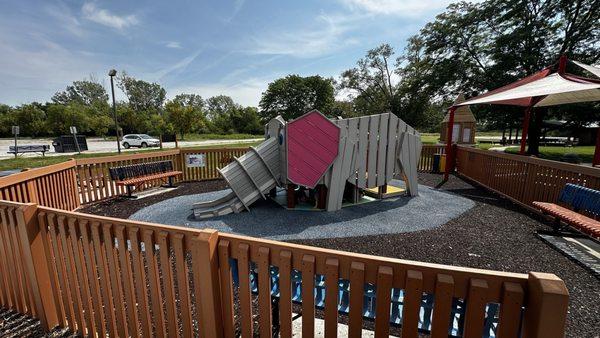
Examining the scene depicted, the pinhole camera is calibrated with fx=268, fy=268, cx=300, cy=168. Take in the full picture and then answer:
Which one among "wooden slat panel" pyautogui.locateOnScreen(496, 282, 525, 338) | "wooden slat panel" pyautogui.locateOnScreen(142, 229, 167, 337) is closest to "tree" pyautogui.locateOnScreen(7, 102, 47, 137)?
"wooden slat panel" pyautogui.locateOnScreen(142, 229, 167, 337)

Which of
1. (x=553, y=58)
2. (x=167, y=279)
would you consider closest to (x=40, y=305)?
(x=167, y=279)

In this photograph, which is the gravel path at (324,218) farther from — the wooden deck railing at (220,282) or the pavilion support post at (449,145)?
the pavilion support post at (449,145)

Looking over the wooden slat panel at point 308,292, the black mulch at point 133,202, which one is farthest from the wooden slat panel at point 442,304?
the black mulch at point 133,202

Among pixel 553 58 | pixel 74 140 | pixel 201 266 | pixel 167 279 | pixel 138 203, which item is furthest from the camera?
pixel 74 140

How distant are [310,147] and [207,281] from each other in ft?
16.5

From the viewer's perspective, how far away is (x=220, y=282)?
2.01 metres

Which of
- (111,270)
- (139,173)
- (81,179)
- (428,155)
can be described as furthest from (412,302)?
(428,155)

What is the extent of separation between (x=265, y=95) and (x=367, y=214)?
Result: 213 feet

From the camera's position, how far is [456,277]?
1475mm

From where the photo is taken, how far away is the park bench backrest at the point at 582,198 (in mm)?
4768

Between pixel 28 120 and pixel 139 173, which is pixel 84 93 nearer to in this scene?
pixel 28 120

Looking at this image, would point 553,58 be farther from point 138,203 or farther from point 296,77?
point 296,77

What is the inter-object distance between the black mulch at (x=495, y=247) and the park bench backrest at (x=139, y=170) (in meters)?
1.39

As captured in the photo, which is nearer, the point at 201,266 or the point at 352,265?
the point at 352,265
